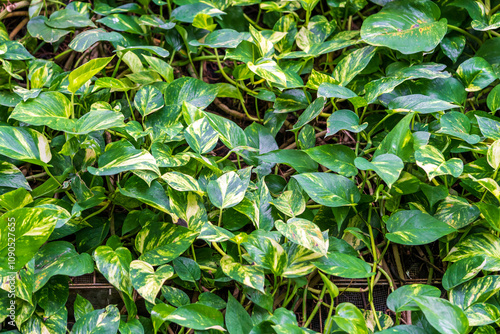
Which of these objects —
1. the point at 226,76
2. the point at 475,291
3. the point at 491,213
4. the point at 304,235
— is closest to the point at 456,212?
the point at 491,213

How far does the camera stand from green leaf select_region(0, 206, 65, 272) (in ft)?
2.35

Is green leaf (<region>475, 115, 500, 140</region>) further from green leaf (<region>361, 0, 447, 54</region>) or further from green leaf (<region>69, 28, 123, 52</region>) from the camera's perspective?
green leaf (<region>69, 28, 123, 52</region>)

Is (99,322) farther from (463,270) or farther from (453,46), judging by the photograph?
(453,46)

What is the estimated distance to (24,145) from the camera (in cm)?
85

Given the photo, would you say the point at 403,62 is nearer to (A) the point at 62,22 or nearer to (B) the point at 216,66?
(B) the point at 216,66

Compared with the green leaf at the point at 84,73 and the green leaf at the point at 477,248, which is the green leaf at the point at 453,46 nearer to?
the green leaf at the point at 477,248

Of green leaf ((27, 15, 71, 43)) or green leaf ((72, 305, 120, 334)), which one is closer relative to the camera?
green leaf ((72, 305, 120, 334))

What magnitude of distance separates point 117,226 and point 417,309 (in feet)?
2.36

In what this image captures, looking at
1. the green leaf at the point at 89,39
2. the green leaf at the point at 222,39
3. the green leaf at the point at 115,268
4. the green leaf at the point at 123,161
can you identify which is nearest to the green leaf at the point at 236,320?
the green leaf at the point at 115,268

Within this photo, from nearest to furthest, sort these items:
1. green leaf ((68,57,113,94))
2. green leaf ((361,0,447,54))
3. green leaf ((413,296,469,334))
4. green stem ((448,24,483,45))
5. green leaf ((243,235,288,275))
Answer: green leaf ((413,296,469,334))
green leaf ((243,235,288,275))
green leaf ((68,57,113,94))
green leaf ((361,0,447,54))
green stem ((448,24,483,45))

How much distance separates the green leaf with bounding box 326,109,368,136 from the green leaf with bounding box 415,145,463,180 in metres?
0.14

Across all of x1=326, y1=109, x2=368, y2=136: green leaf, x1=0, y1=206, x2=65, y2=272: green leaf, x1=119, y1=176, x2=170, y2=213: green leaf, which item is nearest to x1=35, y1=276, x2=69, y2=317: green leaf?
x1=0, y1=206, x2=65, y2=272: green leaf

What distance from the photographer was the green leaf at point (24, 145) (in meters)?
0.81

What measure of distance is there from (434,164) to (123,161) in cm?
65
